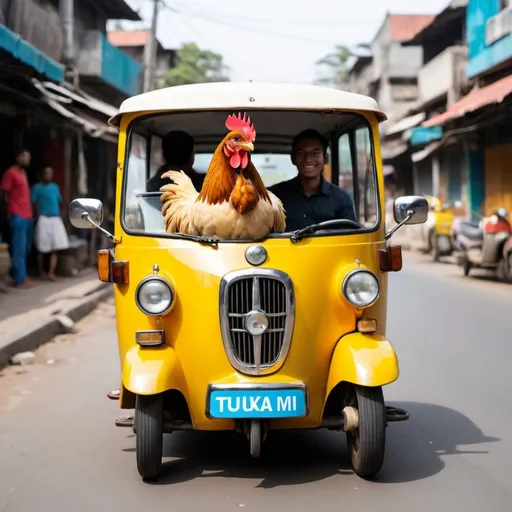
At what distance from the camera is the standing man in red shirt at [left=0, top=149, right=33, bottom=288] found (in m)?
12.3

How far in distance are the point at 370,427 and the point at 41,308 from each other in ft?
23.0

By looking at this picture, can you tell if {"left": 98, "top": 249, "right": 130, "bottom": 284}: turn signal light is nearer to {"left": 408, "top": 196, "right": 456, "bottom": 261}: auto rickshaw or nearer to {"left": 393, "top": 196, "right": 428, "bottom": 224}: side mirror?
{"left": 393, "top": 196, "right": 428, "bottom": 224}: side mirror

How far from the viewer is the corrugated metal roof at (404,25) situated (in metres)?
46.8

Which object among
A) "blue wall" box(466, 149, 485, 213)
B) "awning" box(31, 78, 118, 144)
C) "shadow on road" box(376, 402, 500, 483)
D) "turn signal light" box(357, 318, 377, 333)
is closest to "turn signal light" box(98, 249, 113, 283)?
"turn signal light" box(357, 318, 377, 333)

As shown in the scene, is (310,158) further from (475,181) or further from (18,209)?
(475,181)

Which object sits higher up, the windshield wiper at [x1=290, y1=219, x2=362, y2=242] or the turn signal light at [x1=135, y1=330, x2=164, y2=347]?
the windshield wiper at [x1=290, y1=219, x2=362, y2=242]

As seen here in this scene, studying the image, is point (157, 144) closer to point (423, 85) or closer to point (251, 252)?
point (251, 252)

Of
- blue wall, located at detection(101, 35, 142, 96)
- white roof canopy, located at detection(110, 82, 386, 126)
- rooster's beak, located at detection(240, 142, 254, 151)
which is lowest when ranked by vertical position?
rooster's beak, located at detection(240, 142, 254, 151)

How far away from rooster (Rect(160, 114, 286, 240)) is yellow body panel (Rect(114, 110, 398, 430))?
0.09m

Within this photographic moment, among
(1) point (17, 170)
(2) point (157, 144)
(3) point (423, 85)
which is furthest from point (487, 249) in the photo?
(3) point (423, 85)

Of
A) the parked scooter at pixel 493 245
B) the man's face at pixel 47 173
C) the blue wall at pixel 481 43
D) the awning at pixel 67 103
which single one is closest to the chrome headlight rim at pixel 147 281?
the awning at pixel 67 103

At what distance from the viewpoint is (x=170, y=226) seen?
434 cm

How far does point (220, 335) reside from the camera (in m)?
4.03

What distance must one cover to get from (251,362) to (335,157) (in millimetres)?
2069
